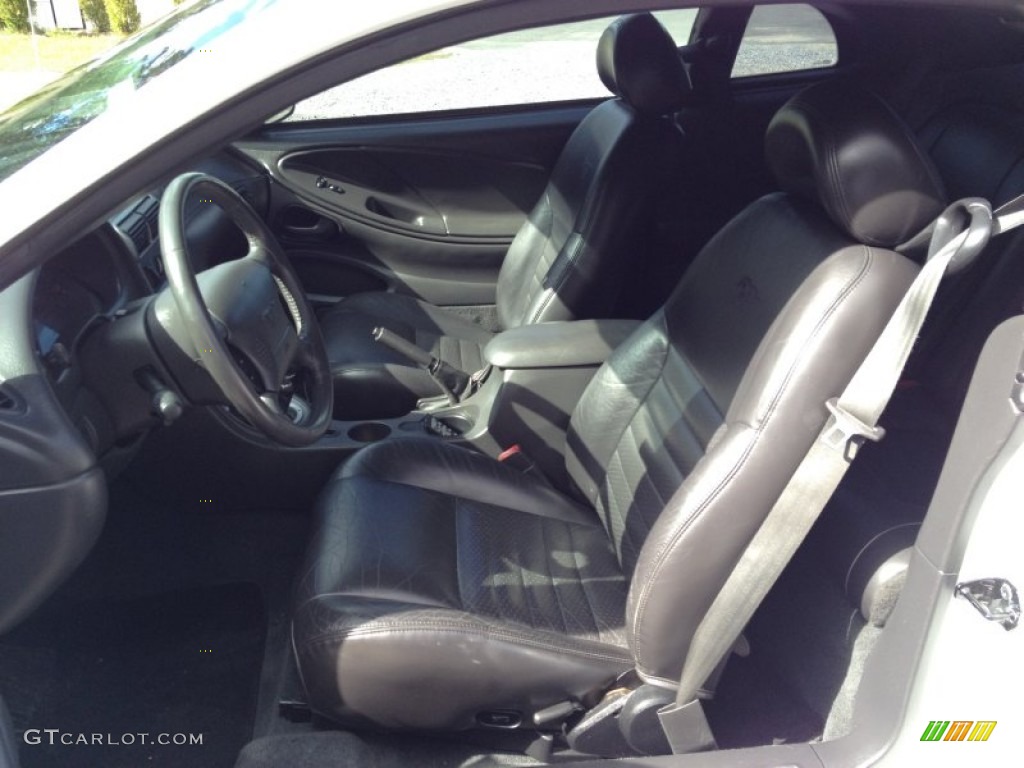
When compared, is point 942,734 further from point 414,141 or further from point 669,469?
point 414,141

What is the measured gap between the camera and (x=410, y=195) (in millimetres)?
3064

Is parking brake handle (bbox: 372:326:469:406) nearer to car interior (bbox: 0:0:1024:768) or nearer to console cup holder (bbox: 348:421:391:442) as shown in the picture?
car interior (bbox: 0:0:1024:768)

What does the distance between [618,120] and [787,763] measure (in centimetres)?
175

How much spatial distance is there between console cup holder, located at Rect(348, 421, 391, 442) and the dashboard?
52cm

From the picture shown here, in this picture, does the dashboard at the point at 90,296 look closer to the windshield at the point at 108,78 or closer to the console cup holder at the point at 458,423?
the windshield at the point at 108,78

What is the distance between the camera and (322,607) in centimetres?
149

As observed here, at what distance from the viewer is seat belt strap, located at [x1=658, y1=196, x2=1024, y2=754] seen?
1.11 meters

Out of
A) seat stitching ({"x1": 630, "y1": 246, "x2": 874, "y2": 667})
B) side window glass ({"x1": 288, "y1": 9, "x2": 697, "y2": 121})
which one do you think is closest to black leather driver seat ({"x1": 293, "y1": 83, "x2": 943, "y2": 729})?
seat stitching ({"x1": 630, "y1": 246, "x2": 874, "y2": 667})

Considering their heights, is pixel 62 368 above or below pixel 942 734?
above

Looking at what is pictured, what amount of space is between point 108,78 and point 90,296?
0.50 meters

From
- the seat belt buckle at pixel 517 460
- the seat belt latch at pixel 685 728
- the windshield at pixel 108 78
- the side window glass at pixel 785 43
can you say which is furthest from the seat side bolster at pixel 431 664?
the side window glass at pixel 785 43

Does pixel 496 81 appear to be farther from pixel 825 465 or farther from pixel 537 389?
pixel 825 465

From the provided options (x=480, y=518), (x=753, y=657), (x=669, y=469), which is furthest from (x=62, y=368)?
(x=753, y=657)

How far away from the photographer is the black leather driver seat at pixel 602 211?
242cm
